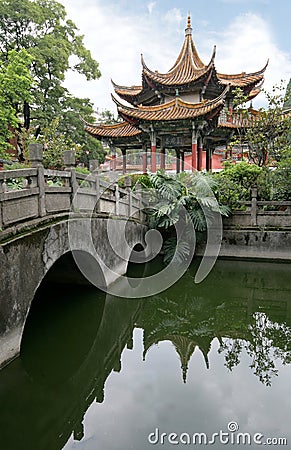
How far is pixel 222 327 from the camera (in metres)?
6.55

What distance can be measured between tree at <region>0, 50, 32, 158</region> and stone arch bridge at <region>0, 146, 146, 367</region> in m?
7.36

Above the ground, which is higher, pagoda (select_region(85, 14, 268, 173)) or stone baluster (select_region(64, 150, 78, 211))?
pagoda (select_region(85, 14, 268, 173))

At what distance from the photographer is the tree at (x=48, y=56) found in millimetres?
16078

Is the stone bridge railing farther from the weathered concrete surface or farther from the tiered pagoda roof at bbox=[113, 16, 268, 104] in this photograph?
the tiered pagoda roof at bbox=[113, 16, 268, 104]

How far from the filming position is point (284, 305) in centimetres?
759

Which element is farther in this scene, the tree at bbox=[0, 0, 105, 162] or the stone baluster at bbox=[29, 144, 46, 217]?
the tree at bbox=[0, 0, 105, 162]

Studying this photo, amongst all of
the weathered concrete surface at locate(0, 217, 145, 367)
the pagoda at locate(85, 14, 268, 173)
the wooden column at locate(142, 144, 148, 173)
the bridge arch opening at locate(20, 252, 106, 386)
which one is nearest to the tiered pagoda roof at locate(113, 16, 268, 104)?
the pagoda at locate(85, 14, 268, 173)

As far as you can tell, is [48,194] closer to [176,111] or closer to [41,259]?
[41,259]

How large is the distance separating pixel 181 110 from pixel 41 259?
962 cm

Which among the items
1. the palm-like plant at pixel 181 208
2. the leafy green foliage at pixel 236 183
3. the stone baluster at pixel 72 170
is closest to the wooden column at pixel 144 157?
the leafy green foliage at pixel 236 183

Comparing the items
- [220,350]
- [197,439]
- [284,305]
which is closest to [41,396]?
[197,439]

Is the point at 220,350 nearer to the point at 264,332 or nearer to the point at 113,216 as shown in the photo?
the point at 264,332

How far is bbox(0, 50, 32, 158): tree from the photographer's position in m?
13.3

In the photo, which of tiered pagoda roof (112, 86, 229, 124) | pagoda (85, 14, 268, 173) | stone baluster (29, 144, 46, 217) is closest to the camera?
stone baluster (29, 144, 46, 217)
